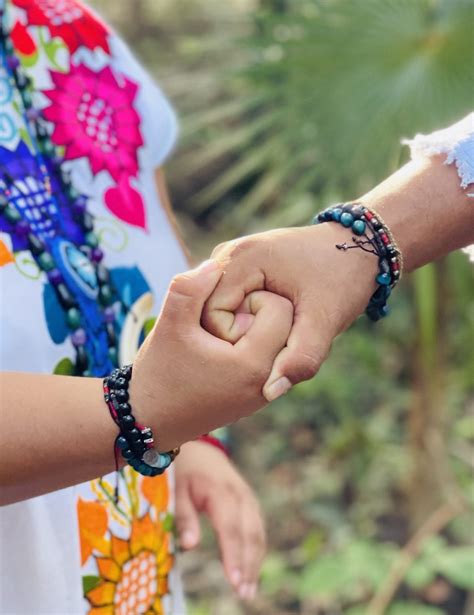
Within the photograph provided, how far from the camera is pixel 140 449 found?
0.67m

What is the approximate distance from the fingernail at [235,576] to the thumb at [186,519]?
3.5 inches

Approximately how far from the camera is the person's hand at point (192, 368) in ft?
2.12

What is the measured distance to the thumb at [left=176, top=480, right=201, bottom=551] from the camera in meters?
1.07

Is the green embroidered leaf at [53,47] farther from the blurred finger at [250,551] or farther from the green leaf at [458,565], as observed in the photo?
the green leaf at [458,565]

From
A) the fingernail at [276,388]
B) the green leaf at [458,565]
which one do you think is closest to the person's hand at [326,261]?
the fingernail at [276,388]

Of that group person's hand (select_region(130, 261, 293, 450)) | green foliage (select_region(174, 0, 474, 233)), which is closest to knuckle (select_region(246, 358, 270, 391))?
person's hand (select_region(130, 261, 293, 450))

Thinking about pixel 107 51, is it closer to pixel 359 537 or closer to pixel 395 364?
pixel 359 537

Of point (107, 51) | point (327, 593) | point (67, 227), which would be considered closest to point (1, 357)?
point (67, 227)

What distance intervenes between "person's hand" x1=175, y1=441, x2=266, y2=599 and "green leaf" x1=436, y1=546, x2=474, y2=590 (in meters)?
1.02

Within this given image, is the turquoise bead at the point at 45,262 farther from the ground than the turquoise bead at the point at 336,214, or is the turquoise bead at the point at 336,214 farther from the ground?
the turquoise bead at the point at 45,262

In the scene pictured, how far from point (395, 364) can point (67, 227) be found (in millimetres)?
2565

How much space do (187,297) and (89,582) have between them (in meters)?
0.39

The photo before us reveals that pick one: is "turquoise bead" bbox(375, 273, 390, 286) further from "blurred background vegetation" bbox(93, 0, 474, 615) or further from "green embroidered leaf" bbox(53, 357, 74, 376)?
"blurred background vegetation" bbox(93, 0, 474, 615)

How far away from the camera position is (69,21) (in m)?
1.00
